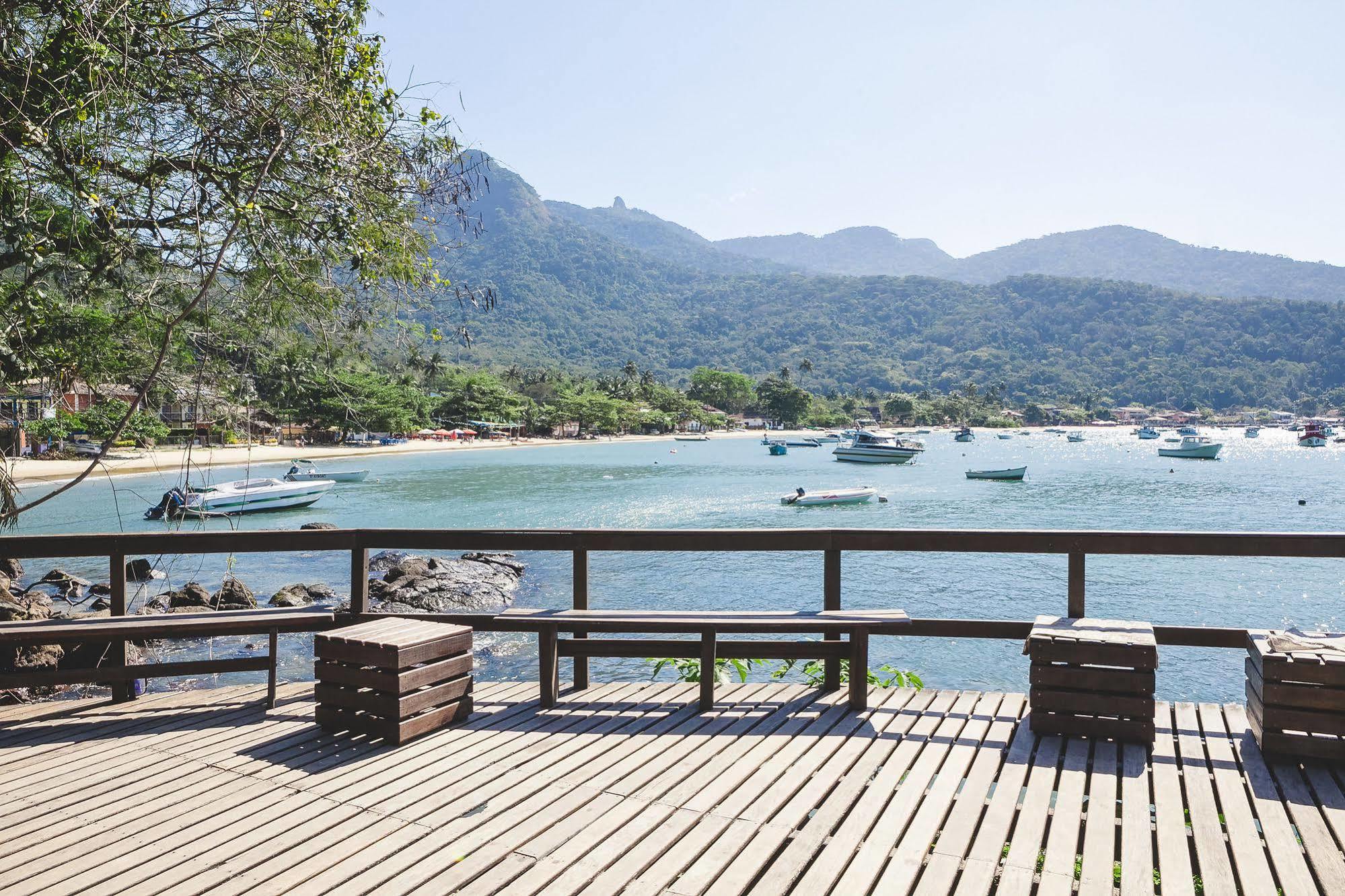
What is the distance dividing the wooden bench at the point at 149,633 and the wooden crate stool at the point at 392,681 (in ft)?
1.67

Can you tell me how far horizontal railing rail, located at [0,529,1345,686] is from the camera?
438 centimetres

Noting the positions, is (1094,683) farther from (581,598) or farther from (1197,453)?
(1197,453)

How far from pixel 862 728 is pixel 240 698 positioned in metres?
3.49

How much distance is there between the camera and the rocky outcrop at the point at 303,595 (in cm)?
Answer: 1550

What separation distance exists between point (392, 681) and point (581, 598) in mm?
1301

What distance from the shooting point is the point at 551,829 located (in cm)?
305

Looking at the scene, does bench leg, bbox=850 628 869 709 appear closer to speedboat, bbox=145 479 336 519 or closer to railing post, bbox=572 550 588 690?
railing post, bbox=572 550 588 690

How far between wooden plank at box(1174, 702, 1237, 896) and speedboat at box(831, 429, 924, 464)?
6624cm

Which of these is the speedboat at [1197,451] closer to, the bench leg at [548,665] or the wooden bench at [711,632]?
the wooden bench at [711,632]

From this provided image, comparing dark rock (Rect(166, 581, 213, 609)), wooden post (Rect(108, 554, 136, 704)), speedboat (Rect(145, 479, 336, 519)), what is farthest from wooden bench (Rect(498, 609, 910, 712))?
speedboat (Rect(145, 479, 336, 519))

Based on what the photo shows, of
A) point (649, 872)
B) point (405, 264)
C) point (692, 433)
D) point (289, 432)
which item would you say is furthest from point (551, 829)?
point (692, 433)

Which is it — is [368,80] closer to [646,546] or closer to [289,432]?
[646,546]

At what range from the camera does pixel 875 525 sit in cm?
3142

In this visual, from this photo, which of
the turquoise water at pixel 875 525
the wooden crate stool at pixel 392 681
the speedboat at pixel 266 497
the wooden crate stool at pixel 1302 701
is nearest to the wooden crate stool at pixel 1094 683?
the wooden crate stool at pixel 1302 701
